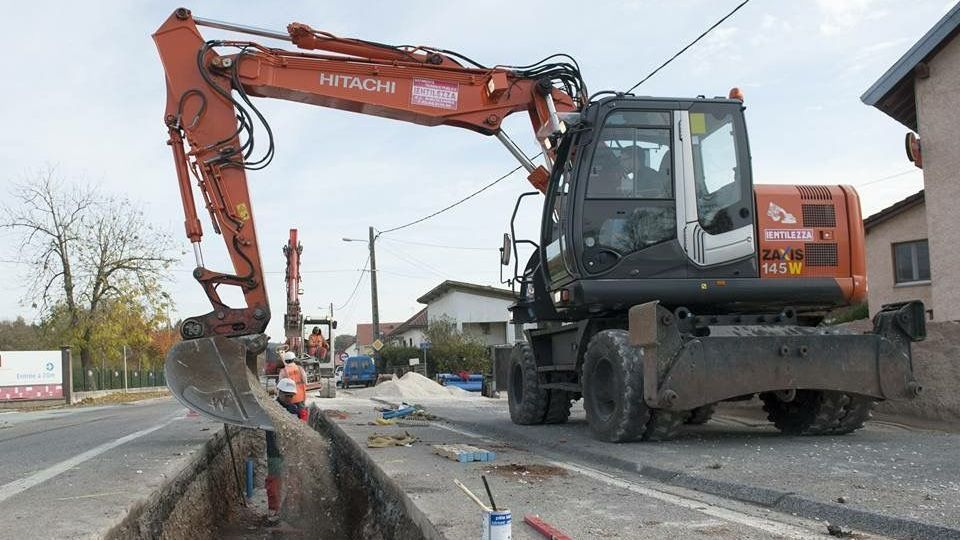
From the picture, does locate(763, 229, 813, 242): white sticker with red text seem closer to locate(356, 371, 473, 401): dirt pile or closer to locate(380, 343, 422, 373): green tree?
locate(356, 371, 473, 401): dirt pile

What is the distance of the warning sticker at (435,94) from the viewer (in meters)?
9.77

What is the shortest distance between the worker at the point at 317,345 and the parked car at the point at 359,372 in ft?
26.5

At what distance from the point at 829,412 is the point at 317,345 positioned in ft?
108

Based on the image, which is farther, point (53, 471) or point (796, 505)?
point (53, 471)

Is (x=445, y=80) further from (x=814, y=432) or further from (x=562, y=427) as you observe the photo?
(x=814, y=432)

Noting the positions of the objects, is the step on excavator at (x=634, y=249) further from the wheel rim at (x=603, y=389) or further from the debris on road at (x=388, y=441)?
the debris on road at (x=388, y=441)

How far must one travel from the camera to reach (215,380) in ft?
26.5

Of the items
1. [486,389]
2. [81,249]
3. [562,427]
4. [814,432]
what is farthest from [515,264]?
[81,249]

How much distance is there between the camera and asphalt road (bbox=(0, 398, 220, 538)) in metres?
4.81

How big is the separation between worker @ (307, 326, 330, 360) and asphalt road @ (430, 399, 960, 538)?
29.9m

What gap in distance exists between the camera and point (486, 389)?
106 ft

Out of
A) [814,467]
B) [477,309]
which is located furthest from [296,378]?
[477,309]

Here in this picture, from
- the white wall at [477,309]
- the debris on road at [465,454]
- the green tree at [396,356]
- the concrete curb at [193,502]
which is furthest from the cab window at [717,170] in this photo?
the white wall at [477,309]

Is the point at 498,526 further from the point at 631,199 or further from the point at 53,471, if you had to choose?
the point at 631,199
